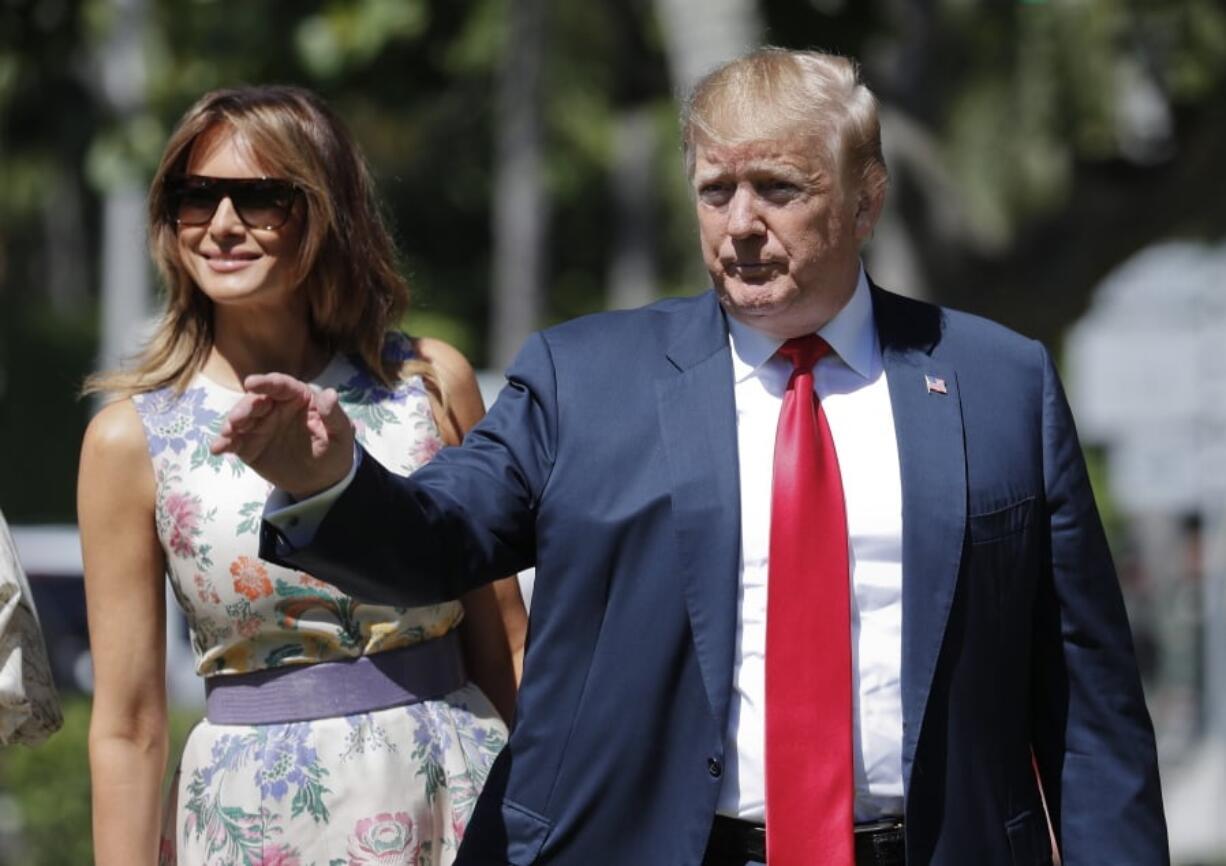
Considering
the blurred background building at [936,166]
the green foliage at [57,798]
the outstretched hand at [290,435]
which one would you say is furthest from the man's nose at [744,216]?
the green foliage at [57,798]

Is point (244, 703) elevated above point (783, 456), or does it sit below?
below

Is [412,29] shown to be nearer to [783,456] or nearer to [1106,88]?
[783,456]

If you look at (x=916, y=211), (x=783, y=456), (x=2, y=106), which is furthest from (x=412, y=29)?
(x=783, y=456)

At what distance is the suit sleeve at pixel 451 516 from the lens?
2.83 meters

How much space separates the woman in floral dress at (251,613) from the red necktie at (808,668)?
740 millimetres

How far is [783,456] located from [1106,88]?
43.6 feet

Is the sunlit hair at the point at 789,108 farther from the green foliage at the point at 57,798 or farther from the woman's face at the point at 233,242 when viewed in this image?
the green foliage at the point at 57,798

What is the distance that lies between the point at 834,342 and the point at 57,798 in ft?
20.8

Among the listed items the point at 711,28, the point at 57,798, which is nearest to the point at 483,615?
the point at 711,28

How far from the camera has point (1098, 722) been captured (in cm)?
319

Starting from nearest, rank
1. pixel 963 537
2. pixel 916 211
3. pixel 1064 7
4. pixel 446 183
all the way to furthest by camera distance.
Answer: pixel 963 537
pixel 916 211
pixel 1064 7
pixel 446 183

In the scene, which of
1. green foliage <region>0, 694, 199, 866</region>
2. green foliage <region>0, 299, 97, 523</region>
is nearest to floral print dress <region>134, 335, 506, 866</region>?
green foliage <region>0, 694, 199, 866</region>

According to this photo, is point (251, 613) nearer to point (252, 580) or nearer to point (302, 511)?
point (252, 580)

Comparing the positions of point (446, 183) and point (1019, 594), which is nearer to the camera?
point (1019, 594)
